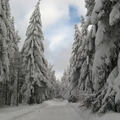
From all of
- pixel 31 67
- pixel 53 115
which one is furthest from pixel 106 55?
pixel 31 67

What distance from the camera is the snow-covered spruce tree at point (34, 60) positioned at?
29.0 metres

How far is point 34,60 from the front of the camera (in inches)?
1200

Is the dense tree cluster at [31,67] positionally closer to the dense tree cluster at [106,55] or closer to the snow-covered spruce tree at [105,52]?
the dense tree cluster at [106,55]

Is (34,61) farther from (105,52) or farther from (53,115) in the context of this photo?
(105,52)

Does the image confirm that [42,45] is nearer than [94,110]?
No

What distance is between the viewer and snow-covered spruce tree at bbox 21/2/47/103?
1144 inches

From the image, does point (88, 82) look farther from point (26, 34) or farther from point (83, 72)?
point (26, 34)

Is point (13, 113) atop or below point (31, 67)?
below

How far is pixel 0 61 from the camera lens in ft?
59.3

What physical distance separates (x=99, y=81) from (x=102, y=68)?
1.03 m

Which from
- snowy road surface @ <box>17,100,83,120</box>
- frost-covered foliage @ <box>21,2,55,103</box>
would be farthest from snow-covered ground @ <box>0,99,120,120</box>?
frost-covered foliage @ <box>21,2,55,103</box>

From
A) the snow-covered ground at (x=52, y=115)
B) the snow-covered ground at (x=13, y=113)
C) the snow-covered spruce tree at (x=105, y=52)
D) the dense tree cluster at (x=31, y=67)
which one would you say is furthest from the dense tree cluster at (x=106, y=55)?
the dense tree cluster at (x=31, y=67)

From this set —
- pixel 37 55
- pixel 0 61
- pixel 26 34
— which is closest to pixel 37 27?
pixel 26 34

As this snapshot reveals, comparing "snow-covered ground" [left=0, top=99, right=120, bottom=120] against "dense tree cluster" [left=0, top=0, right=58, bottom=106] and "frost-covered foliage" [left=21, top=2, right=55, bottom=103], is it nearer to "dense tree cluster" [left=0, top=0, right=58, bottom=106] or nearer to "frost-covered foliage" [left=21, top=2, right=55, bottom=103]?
"dense tree cluster" [left=0, top=0, right=58, bottom=106]
